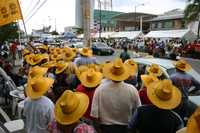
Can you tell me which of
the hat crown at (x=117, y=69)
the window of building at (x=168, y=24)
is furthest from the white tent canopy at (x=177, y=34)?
the hat crown at (x=117, y=69)

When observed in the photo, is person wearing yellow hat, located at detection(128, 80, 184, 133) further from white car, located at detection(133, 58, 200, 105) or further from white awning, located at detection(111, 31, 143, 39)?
white awning, located at detection(111, 31, 143, 39)

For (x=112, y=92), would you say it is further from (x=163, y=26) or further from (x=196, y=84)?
(x=163, y=26)

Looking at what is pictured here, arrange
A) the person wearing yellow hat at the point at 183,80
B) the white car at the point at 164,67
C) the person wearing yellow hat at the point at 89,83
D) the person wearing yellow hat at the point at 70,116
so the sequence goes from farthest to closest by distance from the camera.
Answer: the white car at the point at 164,67
the person wearing yellow hat at the point at 183,80
the person wearing yellow hat at the point at 89,83
the person wearing yellow hat at the point at 70,116

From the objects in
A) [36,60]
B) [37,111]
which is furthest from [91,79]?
[36,60]

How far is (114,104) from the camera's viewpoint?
550 cm

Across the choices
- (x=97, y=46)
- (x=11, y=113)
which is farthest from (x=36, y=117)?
(x=97, y=46)

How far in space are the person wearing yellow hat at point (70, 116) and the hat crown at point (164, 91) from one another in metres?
0.91

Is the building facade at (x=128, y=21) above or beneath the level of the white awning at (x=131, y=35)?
above

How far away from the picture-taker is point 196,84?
8.46m

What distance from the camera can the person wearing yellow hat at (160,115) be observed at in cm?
467

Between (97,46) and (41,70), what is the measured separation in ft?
126

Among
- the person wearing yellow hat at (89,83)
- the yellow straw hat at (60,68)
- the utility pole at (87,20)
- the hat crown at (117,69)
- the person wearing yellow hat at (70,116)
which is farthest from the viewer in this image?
the utility pole at (87,20)

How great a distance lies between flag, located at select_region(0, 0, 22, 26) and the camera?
41.5ft

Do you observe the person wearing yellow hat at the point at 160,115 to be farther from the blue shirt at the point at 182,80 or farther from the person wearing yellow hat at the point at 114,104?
the blue shirt at the point at 182,80
